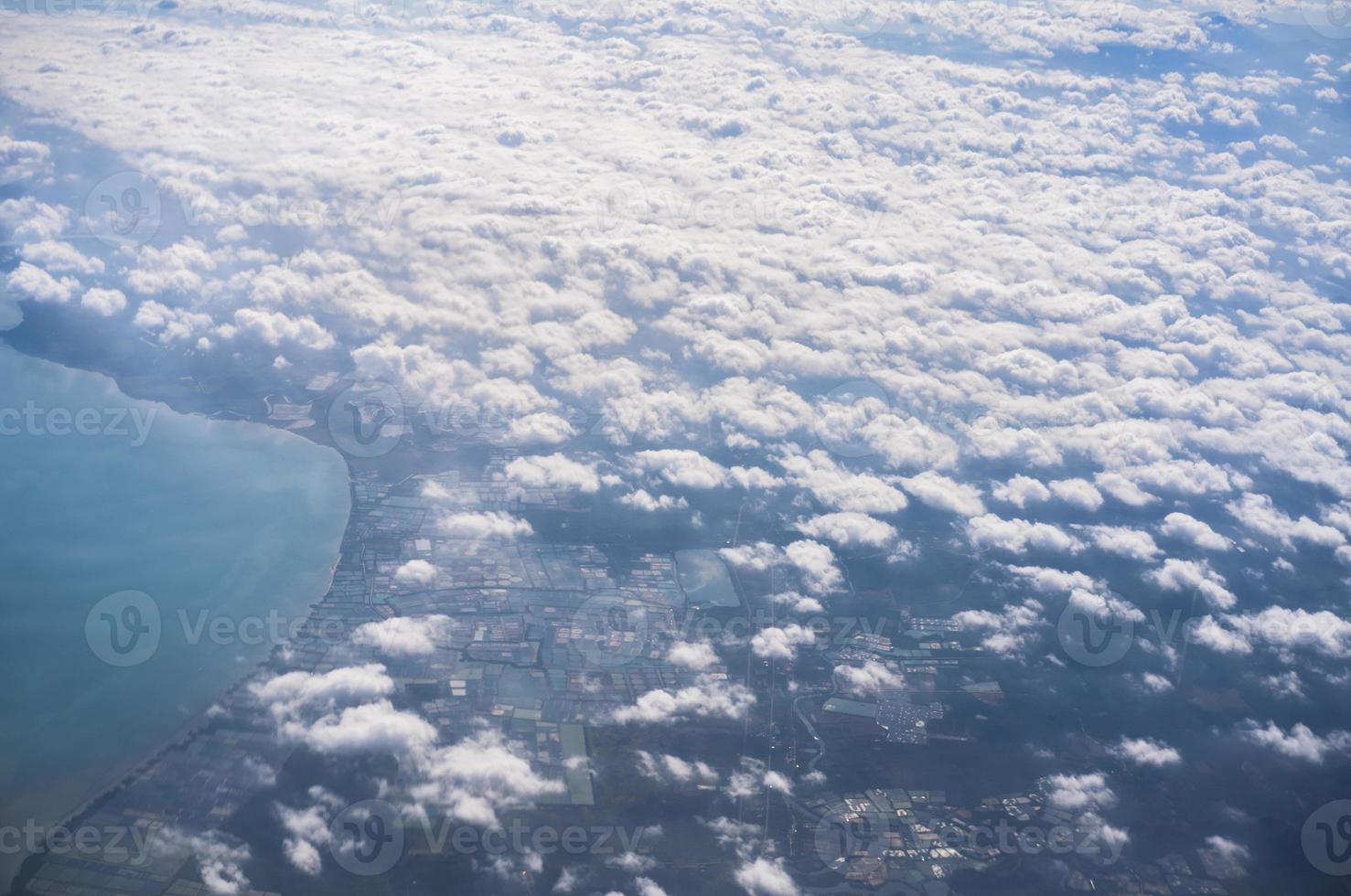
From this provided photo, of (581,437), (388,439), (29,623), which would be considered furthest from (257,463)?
(581,437)

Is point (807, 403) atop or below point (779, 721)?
atop

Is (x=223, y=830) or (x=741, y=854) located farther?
(x=741, y=854)

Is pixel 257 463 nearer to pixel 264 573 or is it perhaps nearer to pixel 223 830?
pixel 264 573

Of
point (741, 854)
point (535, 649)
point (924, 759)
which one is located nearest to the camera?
point (741, 854)

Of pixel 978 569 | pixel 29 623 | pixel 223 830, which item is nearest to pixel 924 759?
pixel 978 569

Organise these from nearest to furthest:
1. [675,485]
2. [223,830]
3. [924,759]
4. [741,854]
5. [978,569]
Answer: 1. [223,830]
2. [741,854]
3. [924,759]
4. [978,569]
5. [675,485]

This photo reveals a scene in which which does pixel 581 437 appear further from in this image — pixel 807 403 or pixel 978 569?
pixel 978 569
